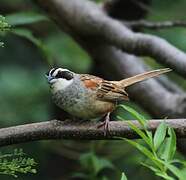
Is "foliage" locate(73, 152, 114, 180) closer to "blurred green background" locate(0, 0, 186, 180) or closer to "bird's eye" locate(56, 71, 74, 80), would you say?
"bird's eye" locate(56, 71, 74, 80)

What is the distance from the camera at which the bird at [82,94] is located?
3.21 meters

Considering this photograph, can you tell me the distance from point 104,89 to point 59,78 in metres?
0.28

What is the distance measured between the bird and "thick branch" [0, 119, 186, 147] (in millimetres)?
465

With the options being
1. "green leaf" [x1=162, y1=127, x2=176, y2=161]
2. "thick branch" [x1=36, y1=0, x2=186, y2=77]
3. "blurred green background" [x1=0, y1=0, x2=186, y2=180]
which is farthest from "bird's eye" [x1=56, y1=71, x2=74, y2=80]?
"blurred green background" [x1=0, y1=0, x2=186, y2=180]

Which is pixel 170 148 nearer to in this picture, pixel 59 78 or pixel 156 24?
pixel 59 78

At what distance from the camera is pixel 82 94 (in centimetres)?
329

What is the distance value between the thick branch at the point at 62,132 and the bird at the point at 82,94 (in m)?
0.47

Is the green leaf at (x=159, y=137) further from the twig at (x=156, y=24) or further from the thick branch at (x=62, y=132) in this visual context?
the twig at (x=156, y=24)

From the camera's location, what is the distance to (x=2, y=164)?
196cm

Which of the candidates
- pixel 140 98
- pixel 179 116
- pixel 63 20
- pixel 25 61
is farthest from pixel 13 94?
pixel 179 116

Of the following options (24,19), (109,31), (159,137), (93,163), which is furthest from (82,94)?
(159,137)

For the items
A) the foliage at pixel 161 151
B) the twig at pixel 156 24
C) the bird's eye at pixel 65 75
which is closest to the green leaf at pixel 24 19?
the twig at pixel 156 24

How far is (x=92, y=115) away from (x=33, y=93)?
245 centimetres

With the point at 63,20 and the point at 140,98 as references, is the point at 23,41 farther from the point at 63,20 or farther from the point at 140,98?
the point at 140,98
